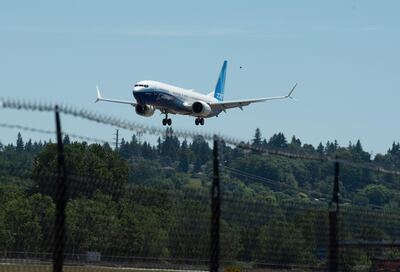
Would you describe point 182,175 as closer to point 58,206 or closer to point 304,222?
point 304,222

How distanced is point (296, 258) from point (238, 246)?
124cm

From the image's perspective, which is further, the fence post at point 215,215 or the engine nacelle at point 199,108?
the engine nacelle at point 199,108

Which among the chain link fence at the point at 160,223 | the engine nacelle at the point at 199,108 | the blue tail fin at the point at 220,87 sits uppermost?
the blue tail fin at the point at 220,87

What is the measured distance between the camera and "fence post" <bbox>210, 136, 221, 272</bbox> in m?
13.4

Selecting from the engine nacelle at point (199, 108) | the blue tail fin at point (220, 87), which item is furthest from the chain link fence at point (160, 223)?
the blue tail fin at point (220, 87)

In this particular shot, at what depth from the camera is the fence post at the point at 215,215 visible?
13438mm

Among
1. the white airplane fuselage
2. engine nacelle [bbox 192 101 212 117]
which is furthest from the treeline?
engine nacelle [bbox 192 101 212 117]

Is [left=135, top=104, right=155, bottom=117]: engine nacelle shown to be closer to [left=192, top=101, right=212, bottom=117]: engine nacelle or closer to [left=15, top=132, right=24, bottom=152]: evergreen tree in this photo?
[left=192, top=101, right=212, bottom=117]: engine nacelle

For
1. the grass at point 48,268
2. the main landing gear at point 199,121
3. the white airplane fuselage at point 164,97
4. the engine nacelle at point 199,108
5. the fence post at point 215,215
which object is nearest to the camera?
the fence post at point 215,215

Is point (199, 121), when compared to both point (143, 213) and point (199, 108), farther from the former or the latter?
point (143, 213)

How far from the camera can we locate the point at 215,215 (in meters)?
13.5

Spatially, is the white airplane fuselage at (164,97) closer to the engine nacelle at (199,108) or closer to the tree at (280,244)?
the engine nacelle at (199,108)

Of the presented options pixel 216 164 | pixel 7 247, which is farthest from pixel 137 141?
pixel 7 247

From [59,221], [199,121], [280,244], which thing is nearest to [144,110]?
[199,121]
